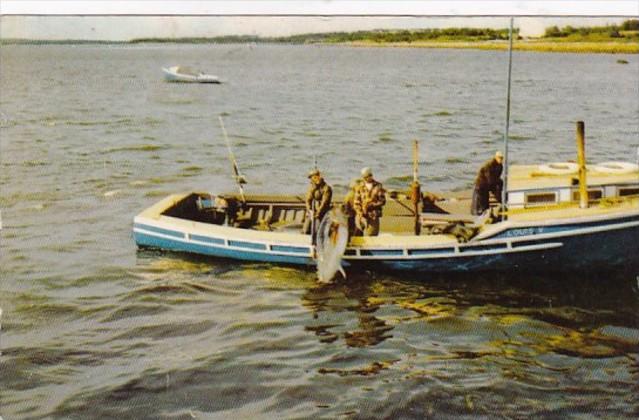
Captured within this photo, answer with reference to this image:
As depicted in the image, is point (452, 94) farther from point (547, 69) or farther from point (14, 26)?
point (14, 26)

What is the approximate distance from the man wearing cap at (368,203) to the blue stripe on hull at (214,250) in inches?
61.8

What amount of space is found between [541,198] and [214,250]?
26.5 feet

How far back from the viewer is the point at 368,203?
666 inches

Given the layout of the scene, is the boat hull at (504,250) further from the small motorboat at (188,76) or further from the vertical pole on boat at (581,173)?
the small motorboat at (188,76)

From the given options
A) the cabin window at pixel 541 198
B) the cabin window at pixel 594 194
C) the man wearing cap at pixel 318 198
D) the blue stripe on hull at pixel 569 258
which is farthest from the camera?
the man wearing cap at pixel 318 198

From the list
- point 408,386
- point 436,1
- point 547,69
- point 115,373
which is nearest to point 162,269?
point 115,373

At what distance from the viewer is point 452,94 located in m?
66.9

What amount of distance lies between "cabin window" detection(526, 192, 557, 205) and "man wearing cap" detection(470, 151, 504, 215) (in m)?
0.90

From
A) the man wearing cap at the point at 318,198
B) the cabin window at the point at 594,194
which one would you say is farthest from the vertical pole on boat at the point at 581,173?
the man wearing cap at the point at 318,198

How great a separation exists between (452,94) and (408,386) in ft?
188

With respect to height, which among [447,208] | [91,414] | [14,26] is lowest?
[91,414]

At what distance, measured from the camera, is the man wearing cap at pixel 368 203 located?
16797 millimetres

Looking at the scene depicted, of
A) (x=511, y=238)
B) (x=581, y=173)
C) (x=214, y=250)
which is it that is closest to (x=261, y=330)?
(x=214, y=250)

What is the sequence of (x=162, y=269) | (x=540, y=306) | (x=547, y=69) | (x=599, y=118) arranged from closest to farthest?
1. (x=540, y=306)
2. (x=162, y=269)
3. (x=599, y=118)
4. (x=547, y=69)
